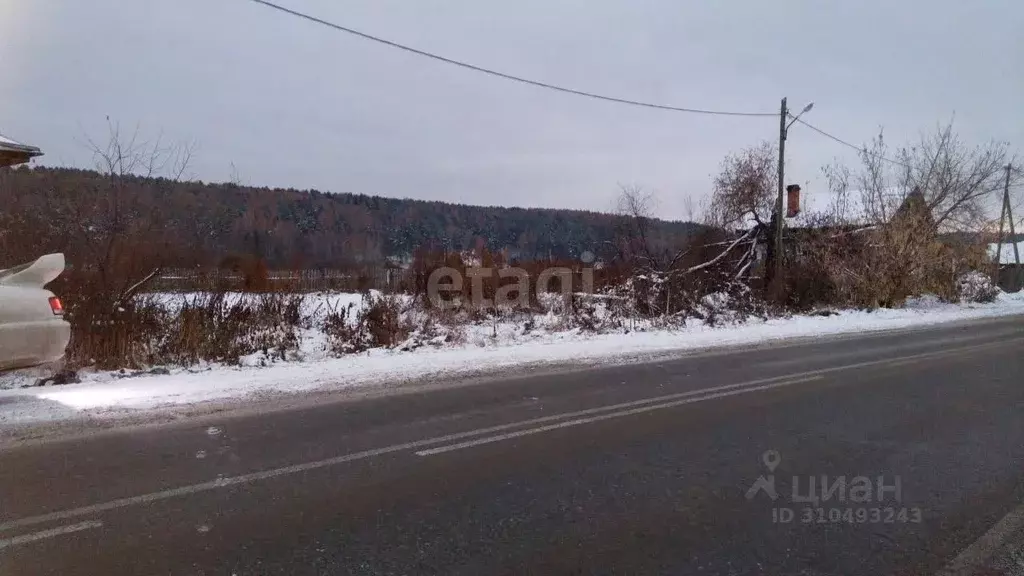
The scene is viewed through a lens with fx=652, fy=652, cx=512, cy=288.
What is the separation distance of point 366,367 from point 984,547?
26.8 ft

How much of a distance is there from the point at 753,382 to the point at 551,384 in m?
2.78

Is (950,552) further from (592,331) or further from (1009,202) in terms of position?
(1009,202)

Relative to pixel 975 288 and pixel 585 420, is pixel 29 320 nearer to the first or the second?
pixel 585 420

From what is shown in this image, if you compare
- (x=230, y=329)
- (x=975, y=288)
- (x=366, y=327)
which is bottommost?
(x=975, y=288)

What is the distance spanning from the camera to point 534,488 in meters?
4.62

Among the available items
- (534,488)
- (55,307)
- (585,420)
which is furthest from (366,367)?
(534,488)

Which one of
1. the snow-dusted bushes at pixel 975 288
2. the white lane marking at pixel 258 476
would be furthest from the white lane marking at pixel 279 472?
the snow-dusted bushes at pixel 975 288

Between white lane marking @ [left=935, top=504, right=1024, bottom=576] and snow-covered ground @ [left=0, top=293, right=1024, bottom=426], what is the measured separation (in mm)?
6833

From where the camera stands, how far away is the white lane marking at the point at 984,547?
11.5 feet

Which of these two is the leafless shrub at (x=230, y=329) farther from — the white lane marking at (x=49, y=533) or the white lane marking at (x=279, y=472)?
the white lane marking at (x=49, y=533)

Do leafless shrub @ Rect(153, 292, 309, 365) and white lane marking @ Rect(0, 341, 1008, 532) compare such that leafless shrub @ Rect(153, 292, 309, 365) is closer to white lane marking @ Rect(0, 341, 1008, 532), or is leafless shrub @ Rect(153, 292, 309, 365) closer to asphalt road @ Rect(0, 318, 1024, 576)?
asphalt road @ Rect(0, 318, 1024, 576)

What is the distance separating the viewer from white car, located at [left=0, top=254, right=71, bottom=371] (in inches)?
259

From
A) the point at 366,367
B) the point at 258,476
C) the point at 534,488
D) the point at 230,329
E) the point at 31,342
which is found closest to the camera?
the point at 534,488

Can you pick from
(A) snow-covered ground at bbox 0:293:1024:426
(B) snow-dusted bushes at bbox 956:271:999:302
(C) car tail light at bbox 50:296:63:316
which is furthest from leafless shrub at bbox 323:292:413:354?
(B) snow-dusted bushes at bbox 956:271:999:302
